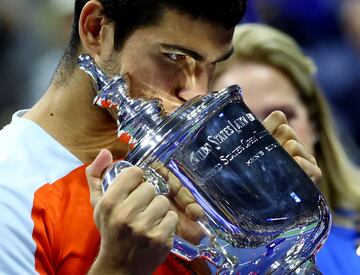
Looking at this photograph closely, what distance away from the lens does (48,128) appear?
69.9 inches

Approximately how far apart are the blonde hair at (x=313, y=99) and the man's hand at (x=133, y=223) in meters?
1.39

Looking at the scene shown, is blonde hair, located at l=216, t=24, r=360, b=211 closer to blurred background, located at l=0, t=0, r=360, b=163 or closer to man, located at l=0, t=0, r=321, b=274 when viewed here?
man, located at l=0, t=0, r=321, b=274

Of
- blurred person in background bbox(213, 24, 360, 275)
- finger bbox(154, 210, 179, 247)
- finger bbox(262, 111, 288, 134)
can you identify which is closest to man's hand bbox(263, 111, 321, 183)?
finger bbox(262, 111, 288, 134)

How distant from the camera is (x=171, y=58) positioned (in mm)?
1688

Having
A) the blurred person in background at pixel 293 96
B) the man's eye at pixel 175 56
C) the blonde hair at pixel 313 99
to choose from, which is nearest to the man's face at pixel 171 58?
the man's eye at pixel 175 56

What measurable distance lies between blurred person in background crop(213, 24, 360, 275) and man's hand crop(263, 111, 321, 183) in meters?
0.79

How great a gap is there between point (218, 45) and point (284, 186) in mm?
392

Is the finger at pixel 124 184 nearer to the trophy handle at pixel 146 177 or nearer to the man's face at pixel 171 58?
the trophy handle at pixel 146 177

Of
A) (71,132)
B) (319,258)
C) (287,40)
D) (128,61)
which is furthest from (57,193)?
(287,40)

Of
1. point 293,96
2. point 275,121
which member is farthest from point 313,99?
point 275,121

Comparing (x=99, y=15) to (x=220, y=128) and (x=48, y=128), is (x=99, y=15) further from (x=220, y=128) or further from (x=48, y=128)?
(x=220, y=128)

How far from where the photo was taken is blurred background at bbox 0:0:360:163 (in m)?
4.43

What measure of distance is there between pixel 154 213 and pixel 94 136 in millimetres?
399

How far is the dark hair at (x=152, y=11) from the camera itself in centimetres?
172
